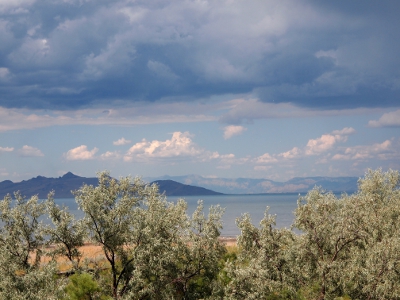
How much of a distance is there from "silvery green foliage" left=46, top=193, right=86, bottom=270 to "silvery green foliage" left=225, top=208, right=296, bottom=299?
582 inches

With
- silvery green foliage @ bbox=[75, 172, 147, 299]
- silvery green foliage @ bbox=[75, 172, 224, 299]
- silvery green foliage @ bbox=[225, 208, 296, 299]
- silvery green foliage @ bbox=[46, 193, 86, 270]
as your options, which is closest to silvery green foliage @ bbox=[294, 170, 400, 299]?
silvery green foliage @ bbox=[225, 208, 296, 299]

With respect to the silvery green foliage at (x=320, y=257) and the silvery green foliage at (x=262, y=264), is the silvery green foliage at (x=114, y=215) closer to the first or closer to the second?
the silvery green foliage at (x=262, y=264)

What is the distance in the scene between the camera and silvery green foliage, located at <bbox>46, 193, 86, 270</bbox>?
42750mm

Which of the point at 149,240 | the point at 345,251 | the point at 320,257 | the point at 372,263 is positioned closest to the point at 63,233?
the point at 149,240

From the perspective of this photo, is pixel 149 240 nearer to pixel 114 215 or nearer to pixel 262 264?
pixel 114 215

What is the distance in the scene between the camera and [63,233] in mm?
43062

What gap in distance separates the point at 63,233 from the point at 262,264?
62.0 ft

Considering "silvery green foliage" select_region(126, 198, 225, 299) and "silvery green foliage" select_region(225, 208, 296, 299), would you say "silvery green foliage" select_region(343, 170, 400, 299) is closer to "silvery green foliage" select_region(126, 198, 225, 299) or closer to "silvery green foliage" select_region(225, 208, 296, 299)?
"silvery green foliage" select_region(225, 208, 296, 299)

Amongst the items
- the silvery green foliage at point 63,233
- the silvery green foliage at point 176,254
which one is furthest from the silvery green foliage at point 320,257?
the silvery green foliage at point 63,233

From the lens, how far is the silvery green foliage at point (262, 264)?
125ft

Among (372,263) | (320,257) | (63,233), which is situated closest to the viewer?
(372,263)

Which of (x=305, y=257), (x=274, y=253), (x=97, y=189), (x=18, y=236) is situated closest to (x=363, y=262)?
(x=305, y=257)

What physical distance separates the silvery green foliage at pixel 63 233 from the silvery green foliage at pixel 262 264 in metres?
14.8

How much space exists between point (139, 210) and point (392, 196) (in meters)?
36.5
